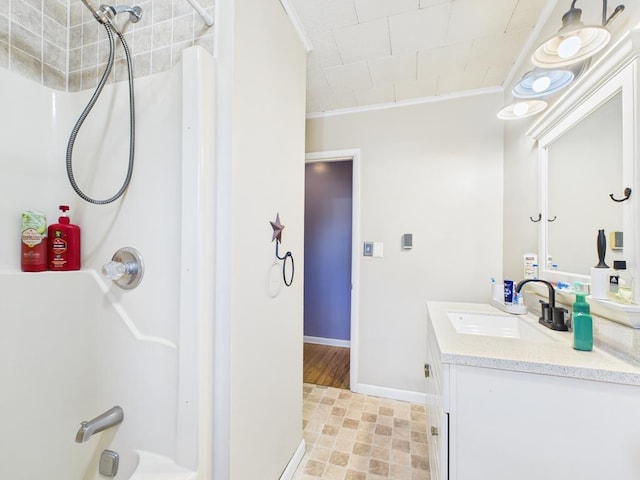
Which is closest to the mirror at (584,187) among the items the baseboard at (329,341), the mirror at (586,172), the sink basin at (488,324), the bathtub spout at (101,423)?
the mirror at (586,172)

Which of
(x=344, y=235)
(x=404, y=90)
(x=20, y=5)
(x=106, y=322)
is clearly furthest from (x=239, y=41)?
(x=344, y=235)

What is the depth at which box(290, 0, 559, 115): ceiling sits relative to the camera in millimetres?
1392

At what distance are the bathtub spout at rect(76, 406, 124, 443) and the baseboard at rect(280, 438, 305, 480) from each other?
88 cm

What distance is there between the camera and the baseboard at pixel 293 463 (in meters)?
1.42

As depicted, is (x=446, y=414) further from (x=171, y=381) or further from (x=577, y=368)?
(x=171, y=381)

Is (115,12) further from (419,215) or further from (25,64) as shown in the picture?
(419,215)

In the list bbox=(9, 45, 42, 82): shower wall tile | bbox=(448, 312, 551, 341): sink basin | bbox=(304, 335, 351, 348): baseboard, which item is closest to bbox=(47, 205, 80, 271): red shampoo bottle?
bbox=(9, 45, 42, 82): shower wall tile

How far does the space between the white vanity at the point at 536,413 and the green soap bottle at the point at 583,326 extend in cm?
3

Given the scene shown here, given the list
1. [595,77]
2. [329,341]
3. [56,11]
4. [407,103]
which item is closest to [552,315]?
[595,77]

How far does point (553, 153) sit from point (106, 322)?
7.39 ft

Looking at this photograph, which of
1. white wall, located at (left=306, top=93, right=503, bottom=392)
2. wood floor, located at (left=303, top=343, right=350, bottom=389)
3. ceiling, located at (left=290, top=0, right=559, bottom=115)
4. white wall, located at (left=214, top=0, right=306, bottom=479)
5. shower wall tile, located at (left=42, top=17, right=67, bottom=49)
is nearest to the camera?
white wall, located at (left=214, top=0, right=306, bottom=479)

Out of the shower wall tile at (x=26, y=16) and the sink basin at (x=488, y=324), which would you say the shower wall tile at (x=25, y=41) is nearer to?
the shower wall tile at (x=26, y=16)

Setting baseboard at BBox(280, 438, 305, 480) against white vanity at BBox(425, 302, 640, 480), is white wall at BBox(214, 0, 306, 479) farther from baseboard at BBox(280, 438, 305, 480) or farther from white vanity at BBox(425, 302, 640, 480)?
white vanity at BBox(425, 302, 640, 480)

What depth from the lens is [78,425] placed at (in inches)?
42.0
